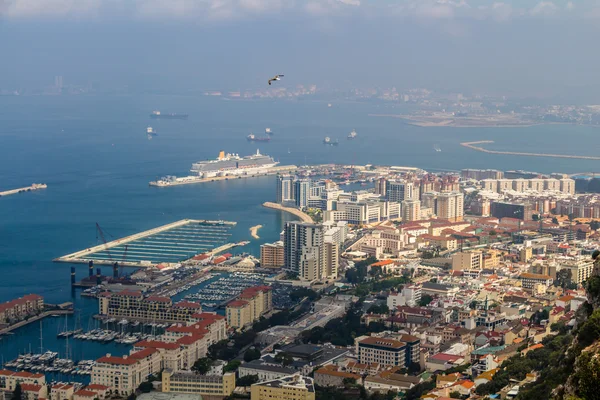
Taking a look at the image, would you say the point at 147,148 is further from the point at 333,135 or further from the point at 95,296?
the point at 95,296

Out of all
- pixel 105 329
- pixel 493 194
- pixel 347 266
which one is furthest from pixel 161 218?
pixel 105 329

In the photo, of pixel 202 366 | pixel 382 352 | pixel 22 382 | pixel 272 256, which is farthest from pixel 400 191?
pixel 22 382

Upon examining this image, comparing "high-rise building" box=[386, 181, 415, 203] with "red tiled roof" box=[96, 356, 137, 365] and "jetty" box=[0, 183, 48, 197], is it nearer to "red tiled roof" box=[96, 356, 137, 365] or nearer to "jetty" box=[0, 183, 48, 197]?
"jetty" box=[0, 183, 48, 197]

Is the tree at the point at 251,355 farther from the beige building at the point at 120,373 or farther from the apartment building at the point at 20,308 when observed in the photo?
the apartment building at the point at 20,308

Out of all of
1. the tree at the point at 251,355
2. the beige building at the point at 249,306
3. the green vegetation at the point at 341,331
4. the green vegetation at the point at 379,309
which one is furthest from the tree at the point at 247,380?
the green vegetation at the point at 379,309

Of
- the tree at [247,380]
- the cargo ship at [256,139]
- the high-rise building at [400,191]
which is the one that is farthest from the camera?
the cargo ship at [256,139]

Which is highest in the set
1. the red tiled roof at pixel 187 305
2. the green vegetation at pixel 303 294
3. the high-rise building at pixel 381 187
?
the high-rise building at pixel 381 187
